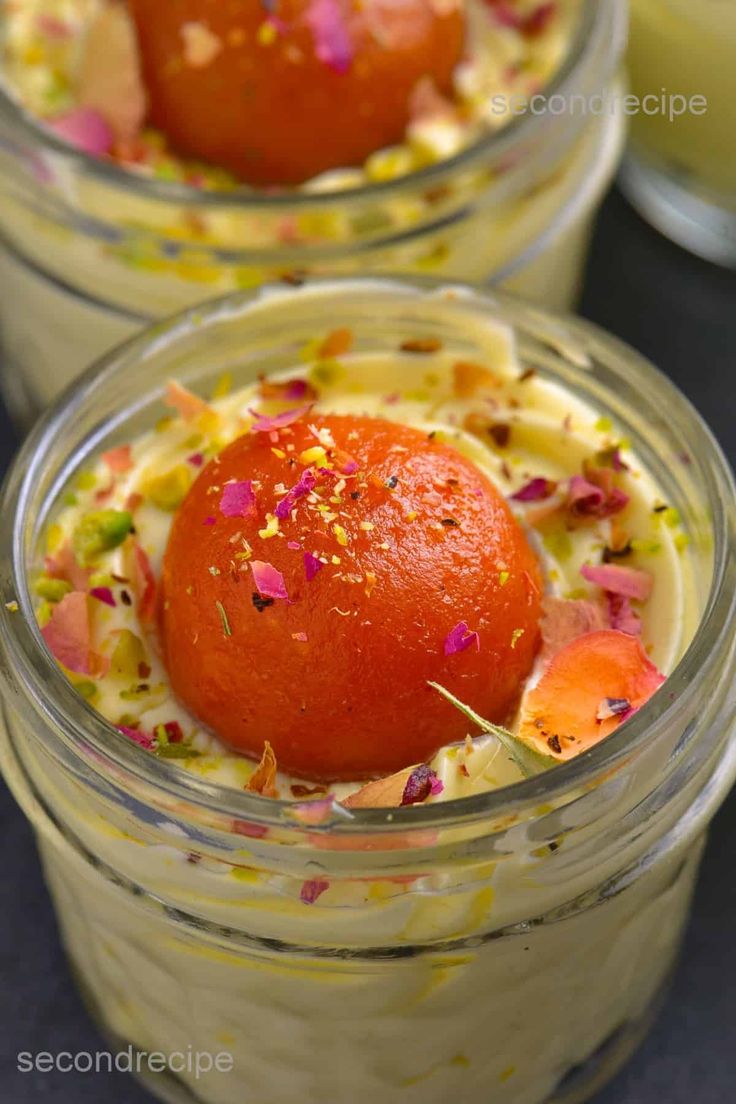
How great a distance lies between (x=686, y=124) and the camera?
Result: 2455 millimetres

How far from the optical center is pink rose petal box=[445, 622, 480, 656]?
1343 mm

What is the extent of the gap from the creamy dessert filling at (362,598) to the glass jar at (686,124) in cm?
98

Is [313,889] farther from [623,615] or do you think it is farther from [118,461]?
[118,461]

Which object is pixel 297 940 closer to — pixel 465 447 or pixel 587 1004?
pixel 587 1004

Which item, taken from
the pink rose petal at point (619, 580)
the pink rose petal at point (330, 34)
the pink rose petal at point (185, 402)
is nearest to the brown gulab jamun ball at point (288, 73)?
the pink rose petal at point (330, 34)

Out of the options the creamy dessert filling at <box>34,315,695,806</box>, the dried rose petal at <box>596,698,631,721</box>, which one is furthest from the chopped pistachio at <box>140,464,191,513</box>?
the dried rose petal at <box>596,698,631,721</box>

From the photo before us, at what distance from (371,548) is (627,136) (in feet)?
4.63

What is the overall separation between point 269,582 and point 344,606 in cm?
6

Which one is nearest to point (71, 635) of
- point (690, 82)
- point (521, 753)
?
point (521, 753)

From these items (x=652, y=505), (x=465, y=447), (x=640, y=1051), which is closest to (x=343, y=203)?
(x=465, y=447)

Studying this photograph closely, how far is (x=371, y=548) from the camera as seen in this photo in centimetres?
135

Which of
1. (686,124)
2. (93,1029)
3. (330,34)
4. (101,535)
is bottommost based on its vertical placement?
(93,1029)

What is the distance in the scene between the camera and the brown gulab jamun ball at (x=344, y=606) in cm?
134

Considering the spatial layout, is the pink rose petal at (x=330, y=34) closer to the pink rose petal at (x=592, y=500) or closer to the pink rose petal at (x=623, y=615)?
the pink rose petal at (x=592, y=500)
